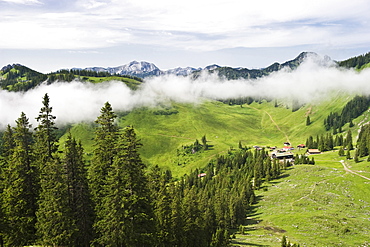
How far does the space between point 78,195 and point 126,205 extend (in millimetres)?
7596

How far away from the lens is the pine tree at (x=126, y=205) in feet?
113

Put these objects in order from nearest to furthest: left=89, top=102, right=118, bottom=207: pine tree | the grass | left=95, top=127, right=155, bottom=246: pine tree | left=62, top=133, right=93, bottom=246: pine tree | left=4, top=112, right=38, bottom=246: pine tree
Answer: left=95, top=127, right=155, bottom=246: pine tree
left=62, top=133, right=93, bottom=246: pine tree
left=4, top=112, right=38, bottom=246: pine tree
left=89, top=102, right=118, bottom=207: pine tree
the grass

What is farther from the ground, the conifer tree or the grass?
the conifer tree

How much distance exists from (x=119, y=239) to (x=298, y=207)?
343ft

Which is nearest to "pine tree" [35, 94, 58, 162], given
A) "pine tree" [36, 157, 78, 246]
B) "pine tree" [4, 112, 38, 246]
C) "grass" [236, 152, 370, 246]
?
"pine tree" [4, 112, 38, 246]

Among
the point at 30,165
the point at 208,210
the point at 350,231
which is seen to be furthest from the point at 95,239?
the point at 350,231

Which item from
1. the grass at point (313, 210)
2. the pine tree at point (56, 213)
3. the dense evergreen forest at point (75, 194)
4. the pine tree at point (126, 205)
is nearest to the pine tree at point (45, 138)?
the dense evergreen forest at point (75, 194)

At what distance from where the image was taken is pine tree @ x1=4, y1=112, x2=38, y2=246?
38219mm

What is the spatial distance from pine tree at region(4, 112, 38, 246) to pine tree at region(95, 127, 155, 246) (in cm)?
1092

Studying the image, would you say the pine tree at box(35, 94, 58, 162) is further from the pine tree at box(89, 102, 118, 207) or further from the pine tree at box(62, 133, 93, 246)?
the pine tree at box(62, 133, 93, 246)

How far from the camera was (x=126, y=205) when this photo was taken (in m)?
35.1

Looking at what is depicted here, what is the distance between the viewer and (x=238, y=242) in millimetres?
88562

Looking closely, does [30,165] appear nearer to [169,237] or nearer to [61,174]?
[61,174]

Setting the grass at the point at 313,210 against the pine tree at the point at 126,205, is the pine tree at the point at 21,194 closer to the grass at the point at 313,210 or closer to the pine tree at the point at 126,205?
the pine tree at the point at 126,205
